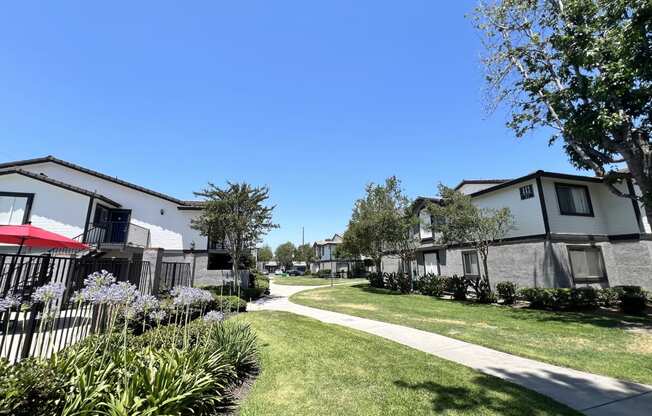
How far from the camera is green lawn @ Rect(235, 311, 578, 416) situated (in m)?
4.14

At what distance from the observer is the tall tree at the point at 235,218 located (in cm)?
1819

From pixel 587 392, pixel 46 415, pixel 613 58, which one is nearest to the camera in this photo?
pixel 46 415

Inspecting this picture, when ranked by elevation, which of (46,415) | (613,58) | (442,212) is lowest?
(46,415)

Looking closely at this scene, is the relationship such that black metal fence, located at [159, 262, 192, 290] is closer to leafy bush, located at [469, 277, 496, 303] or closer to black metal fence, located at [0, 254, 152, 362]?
black metal fence, located at [0, 254, 152, 362]

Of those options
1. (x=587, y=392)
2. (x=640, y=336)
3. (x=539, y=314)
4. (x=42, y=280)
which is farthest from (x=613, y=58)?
(x=42, y=280)

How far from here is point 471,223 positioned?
55.1ft

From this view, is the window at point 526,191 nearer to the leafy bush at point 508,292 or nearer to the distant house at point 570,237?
the distant house at point 570,237

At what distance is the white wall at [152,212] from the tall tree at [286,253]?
54.1 meters

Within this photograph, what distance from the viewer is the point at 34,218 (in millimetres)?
18297

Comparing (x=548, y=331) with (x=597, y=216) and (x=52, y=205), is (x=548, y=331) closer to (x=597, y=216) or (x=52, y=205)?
(x=597, y=216)

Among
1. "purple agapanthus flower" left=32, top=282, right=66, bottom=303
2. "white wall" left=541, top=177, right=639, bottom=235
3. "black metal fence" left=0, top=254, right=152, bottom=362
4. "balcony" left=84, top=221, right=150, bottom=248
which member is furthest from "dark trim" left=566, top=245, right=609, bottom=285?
"balcony" left=84, top=221, right=150, bottom=248

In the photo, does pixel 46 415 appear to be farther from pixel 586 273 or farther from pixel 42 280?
pixel 586 273

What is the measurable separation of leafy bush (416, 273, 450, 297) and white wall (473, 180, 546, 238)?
4.93 metres

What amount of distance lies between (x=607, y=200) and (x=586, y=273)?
5212 mm
